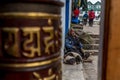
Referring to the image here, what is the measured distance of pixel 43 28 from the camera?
758mm

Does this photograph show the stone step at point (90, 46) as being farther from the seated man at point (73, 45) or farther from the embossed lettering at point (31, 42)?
the embossed lettering at point (31, 42)

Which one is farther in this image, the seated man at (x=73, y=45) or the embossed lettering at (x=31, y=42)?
the seated man at (x=73, y=45)

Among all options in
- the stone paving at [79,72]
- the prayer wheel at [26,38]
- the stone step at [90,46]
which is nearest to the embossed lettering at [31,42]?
the prayer wheel at [26,38]

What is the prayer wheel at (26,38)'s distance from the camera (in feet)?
2.40

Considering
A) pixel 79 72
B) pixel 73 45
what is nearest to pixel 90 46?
pixel 73 45

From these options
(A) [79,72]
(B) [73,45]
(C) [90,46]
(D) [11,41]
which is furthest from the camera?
(C) [90,46]

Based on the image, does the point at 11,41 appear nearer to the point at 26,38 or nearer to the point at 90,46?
the point at 26,38

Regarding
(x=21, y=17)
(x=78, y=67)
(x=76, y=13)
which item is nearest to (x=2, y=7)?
(x=21, y=17)

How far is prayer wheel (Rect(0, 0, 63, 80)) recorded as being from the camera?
0.73m

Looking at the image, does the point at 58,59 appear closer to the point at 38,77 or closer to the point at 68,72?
the point at 38,77

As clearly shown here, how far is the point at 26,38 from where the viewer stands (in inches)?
29.0

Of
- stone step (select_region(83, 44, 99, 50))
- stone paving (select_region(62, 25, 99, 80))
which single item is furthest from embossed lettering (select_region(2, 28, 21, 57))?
stone step (select_region(83, 44, 99, 50))

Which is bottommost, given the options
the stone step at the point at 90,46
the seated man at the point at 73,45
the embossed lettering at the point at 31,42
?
the stone step at the point at 90,46

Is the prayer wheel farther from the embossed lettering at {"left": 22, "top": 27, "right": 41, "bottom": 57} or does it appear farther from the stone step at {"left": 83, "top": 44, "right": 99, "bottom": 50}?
the stone step at {"left": 83, "top": 44, "right": 99, "bottom": 50}
